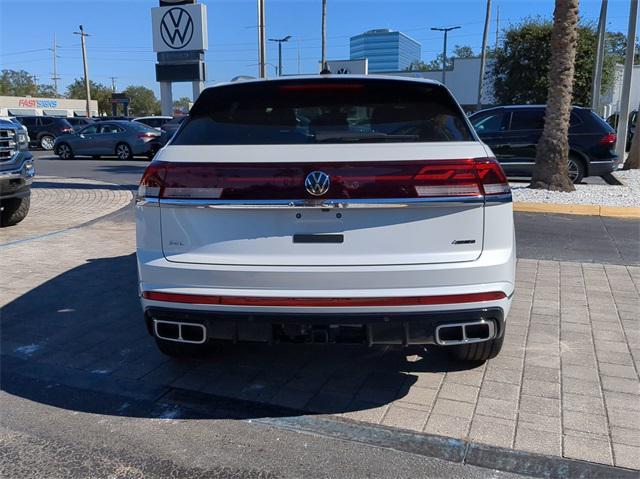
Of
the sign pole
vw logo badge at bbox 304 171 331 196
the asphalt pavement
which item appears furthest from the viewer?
the sign pole

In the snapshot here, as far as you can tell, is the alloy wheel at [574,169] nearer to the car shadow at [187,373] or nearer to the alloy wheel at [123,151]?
the car shadow at [187,373]

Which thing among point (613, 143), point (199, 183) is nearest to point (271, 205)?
point (199, 183)

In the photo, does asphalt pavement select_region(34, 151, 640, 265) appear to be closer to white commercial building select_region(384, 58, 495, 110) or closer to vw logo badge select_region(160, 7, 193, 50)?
vw logo badge select_region(160, 7, 193, 50)

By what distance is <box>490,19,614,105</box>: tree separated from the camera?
3312 cm

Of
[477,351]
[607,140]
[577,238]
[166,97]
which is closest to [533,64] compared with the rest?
[166,97]

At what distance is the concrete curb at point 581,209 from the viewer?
29.9 feet

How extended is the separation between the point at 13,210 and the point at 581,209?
8.90 metres

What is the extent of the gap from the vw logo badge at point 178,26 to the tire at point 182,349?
65.0 feet

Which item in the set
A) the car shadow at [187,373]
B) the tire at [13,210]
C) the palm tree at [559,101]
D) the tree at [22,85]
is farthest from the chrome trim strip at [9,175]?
the tree at [22,85]

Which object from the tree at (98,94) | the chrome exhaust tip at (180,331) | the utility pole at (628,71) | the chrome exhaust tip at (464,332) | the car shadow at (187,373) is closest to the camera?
the chrome exhaust tip at (464,332)

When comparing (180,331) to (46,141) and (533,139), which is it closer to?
(533,139)

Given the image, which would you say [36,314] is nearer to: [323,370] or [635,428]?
[323,370]

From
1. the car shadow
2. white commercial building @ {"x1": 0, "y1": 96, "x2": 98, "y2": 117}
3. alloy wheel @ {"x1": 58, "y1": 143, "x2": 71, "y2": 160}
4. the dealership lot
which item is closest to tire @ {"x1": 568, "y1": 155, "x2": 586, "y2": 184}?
the dealership lot

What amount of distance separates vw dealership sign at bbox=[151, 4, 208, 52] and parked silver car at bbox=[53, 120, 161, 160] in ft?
11.5
